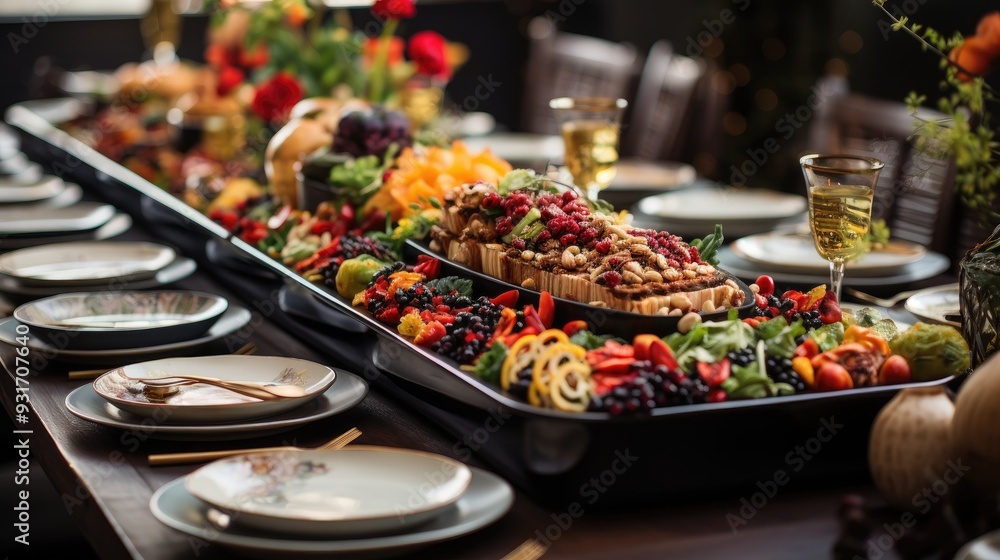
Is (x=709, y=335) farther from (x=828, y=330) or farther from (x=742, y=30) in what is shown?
(x=742, y=30)

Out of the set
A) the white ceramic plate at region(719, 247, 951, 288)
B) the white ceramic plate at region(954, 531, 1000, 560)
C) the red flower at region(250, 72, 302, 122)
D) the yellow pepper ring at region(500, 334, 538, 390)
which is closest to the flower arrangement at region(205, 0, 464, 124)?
the red flower at region(250, 72, 302, 122)

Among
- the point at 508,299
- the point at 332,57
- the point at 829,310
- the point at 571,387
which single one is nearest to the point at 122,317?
the point at 508,299

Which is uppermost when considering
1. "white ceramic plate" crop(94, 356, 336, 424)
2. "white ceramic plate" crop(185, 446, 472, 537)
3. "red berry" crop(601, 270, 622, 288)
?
"red berry" crop(601, 270, 622, 288)

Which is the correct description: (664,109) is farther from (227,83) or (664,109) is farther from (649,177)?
(227,83)

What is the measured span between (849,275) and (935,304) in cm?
28

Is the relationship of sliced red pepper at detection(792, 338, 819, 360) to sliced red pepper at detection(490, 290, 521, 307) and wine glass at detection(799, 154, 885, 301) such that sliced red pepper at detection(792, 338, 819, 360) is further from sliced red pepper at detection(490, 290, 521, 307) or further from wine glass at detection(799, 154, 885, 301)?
sliced red pepper at detection(490, 290, 521, 307)

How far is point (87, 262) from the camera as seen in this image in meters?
2.77

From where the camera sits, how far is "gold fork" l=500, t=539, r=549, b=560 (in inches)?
52.6

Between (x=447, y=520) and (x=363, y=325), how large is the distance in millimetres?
619

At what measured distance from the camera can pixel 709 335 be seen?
1641mm

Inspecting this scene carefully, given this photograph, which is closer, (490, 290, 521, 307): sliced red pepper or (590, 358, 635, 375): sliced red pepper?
(590, 358, 635, 375): sliced red pepper

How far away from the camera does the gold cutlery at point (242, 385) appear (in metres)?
1.72

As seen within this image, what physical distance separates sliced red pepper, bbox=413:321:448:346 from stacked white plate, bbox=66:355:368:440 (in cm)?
13

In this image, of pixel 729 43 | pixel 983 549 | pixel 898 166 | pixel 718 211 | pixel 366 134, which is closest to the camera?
pixel 983 549
